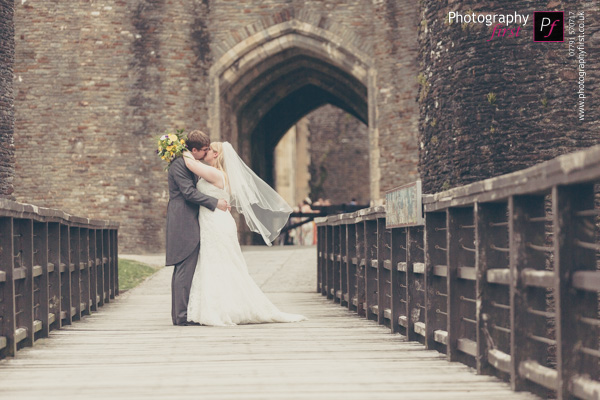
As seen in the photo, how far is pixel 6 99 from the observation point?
1844 cm

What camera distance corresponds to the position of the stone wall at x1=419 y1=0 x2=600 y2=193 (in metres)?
14.1

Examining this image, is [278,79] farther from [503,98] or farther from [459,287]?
[459,287]

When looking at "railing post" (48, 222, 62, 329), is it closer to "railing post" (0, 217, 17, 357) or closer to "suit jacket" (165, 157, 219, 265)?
"suit jacket" (165, 157, 219, 265)

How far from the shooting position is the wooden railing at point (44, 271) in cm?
554

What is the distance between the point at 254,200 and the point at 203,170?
2.09ft

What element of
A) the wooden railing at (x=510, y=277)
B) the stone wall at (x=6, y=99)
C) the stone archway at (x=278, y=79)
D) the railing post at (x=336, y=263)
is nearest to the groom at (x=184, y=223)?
the wooden railing at (x=510, y=277)

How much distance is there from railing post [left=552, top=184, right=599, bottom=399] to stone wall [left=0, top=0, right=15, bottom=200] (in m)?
16.0

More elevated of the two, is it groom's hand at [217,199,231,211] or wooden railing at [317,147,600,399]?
groom's hand at [217,199,231,211]

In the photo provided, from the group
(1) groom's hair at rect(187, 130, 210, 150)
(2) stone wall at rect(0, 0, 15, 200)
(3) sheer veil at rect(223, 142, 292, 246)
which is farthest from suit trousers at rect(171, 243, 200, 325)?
(2) stone wall at rect(0, 0, 15, 200)

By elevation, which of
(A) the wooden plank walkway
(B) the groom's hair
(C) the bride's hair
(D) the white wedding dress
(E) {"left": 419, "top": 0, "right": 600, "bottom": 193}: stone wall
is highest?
(E) {"left": 419, "top": 0, "right": 600, "bottom": 193}: stone wall

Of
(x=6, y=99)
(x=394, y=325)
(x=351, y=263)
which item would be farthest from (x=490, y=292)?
(x=6, y=99)

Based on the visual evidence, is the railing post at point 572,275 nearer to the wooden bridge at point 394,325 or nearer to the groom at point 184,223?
the wooden bridge at point 394,325

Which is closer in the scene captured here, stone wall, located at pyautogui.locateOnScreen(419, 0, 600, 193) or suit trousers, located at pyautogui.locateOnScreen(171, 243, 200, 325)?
suit trousers, located at pyautogui.locateOnScreen(171, 243, 200, 325)
